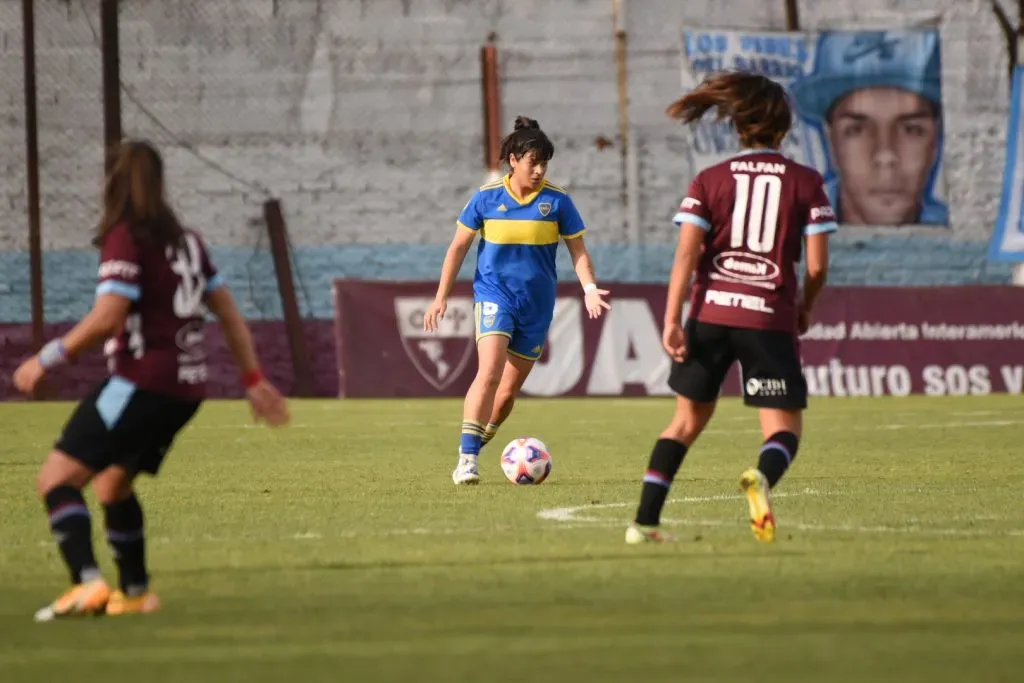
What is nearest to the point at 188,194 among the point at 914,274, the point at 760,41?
the point at 760,41

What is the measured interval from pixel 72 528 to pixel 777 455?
2.82 m

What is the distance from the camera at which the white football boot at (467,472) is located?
431 inches

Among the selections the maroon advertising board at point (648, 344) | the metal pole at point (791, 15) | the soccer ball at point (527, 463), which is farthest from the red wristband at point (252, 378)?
the metal pole at point (791, 15)

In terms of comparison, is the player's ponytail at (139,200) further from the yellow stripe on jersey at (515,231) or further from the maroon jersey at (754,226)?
the yellow stripe on jersey at (515,231)

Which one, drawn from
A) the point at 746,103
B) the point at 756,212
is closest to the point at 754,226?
the point at 756,212

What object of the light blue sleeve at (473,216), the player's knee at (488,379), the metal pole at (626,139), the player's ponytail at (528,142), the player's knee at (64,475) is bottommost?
the player's knee at (64,475)

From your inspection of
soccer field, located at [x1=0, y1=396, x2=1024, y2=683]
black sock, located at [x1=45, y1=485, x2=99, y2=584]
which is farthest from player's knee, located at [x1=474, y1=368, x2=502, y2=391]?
black sock, located at [x1=45, y1=485, x2=99, y2=584]

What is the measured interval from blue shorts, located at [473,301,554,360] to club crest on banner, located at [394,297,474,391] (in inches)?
425

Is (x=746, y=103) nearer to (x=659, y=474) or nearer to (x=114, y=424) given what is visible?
(x=659, y=474)

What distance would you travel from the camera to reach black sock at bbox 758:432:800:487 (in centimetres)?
770

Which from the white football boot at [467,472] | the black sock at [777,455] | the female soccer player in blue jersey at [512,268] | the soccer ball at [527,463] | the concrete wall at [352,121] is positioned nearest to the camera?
the black sock at [777,455]

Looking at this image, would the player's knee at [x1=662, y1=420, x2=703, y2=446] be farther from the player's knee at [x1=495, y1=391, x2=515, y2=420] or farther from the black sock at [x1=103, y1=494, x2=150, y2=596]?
the player's knee at [x1=495, y1=391, x2=515, y2=420]

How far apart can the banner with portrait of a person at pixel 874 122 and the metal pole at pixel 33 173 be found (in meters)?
8.07

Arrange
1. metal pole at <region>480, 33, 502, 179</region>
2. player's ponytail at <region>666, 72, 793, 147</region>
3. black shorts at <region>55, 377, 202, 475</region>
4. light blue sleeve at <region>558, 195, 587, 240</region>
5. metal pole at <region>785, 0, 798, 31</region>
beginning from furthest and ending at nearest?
metal pole at <region>785, 0, 798, 31</region> → metal pole at <region>480, 33, 502, 179</region> → light blue sleeve at <region>558, 195, 587, 240</region> → player's ponytail at <region>666, 72, 793, 147</region> → black shorts at <region>55, 377, 202, 475</region>
